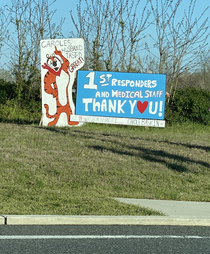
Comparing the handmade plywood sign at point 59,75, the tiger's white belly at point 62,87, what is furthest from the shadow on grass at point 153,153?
the tiger's white belly at point 62,87

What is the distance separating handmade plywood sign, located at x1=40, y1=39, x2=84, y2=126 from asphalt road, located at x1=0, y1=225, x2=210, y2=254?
10.8 metres

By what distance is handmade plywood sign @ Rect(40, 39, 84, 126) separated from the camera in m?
17.3

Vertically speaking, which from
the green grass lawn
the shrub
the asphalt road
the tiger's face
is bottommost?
the asphalt road

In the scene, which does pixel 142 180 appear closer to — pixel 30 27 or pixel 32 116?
pixel 32 116

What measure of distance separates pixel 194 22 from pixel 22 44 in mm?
9633

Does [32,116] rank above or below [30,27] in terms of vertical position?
below

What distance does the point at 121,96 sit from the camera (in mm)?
15727

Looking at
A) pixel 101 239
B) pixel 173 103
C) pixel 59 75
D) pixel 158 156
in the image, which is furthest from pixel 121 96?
pixel 101 239

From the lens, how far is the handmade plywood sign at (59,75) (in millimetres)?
17281

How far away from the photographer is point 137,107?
612 inches

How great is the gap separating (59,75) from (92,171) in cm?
785

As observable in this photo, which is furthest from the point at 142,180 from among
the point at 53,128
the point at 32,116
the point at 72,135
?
the point at 32,116

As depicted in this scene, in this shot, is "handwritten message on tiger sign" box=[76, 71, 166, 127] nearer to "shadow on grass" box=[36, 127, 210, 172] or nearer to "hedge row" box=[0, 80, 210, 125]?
"shadow on grass" box=[36, 127, 210, 172]

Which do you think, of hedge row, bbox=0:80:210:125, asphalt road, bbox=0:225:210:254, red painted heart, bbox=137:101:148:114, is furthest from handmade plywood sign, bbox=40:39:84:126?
asphalt road, bbox=0:225:210:254
